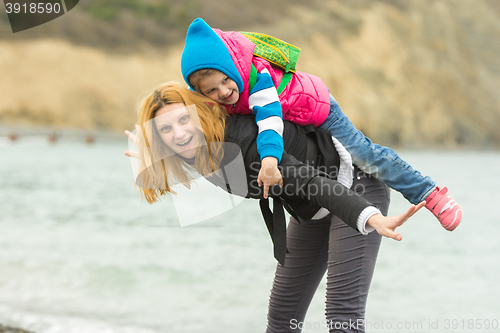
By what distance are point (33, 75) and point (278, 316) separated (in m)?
31.8

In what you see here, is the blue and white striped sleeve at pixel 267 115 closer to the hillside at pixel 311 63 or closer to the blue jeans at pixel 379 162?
the blue jeans at pixel 379 162

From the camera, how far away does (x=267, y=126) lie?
164 centimetres

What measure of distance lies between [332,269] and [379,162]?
45 centimetres

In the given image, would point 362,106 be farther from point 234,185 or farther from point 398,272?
point 234,185

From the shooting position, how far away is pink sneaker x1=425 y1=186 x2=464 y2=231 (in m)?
1.75

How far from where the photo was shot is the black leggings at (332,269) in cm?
178

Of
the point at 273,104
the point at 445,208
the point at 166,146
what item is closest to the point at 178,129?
the point at 166,146

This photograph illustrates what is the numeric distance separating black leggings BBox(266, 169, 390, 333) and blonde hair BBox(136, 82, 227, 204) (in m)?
0.55

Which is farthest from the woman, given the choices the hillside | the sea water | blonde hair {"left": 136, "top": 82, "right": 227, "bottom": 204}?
the hillside

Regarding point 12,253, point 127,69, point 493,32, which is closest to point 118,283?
point 12,253

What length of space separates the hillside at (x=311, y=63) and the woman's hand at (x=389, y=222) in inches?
1166

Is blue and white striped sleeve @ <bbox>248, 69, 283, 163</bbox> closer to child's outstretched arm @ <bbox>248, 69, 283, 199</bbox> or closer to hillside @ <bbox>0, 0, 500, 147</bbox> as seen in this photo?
child's outstretched arm @ <bbox>248, 69, 283, 199</bbox>

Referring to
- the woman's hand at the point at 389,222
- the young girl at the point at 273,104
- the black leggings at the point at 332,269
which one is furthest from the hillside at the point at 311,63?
the woman's hand at the point at 389,222

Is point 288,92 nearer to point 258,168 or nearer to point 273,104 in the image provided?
point 273,104
